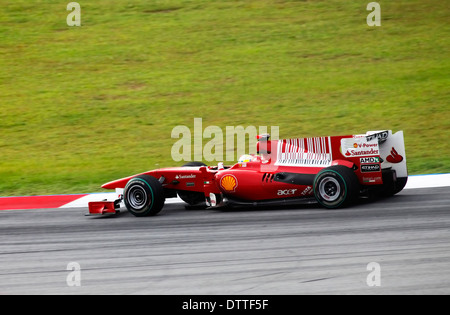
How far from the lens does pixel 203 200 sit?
10211mm

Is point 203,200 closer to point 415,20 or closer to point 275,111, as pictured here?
point 275,111

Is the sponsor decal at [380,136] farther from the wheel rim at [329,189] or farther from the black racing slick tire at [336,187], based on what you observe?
the wheel rim at [329,189]

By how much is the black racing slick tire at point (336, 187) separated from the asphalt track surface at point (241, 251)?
0.17 meters

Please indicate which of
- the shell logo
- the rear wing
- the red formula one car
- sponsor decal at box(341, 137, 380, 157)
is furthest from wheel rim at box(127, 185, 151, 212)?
the rear wing

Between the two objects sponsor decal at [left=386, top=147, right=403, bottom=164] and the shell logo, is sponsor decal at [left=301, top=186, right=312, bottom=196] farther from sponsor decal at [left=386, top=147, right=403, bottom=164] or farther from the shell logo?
sponsor decal at [left=386, top=147, right=403, bottom=164]

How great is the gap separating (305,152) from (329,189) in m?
0.76

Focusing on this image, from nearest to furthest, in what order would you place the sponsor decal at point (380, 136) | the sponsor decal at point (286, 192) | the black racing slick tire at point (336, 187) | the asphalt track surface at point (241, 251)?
the asphalt track surface at point (241, 251), the black racing slick tire at point (336, 187), the sponsor decal at point (380, 136), the sponsor decal at point (286, 192)

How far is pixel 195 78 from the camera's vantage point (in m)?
20.5

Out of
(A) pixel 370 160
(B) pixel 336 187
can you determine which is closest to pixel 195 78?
(A) pixel 370 160

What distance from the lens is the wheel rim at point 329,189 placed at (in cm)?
859

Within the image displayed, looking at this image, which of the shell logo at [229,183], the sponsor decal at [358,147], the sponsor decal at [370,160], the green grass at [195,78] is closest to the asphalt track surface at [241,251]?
the shell logo at [229,183]

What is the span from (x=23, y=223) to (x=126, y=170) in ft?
16.1

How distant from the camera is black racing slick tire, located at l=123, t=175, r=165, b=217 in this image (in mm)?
9367
